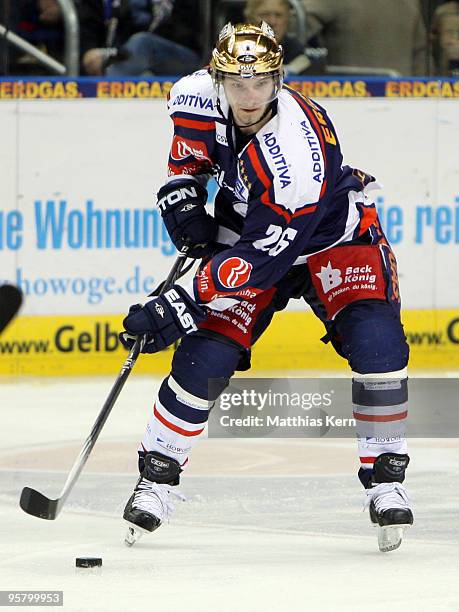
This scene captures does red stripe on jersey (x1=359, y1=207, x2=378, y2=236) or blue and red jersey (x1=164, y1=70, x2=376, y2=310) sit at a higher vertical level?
blue and red jersey (x1=164, y1=70, x2=376, y2=310)

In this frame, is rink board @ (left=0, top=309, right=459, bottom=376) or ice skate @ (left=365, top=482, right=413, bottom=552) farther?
rink board @ (left=0, top=309, right=459, bottom=376)

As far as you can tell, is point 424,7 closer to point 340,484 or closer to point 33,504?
point 340,484

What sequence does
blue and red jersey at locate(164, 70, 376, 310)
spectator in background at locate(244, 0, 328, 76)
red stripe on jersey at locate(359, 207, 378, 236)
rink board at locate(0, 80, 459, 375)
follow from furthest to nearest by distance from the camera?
spectator in background at locate(244, 0, 328, 76) < rink board at locate(0, 80, 459, 375) < red stripe on jersey at locate(359, 207, 378, 236) < blue and red jersey at locate(164, 70, 376, 310)

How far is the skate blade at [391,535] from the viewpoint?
161 inches

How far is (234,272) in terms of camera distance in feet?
13.2

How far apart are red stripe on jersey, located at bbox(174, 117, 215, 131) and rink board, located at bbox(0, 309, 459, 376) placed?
2.74m

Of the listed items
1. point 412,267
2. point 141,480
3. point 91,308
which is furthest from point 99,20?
point 141,480

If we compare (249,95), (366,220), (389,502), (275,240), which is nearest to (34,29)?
(366,220)

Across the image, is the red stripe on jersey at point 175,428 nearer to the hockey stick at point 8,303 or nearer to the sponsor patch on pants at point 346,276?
the sponsor patch on pants at point 346,276

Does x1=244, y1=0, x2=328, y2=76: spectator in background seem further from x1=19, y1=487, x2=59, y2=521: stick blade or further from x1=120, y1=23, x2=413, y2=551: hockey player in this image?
x1=19, y1=487, x2=59, y2=521: stick blade

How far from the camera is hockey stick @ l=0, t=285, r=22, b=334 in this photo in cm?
297

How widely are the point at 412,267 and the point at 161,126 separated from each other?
1.27 metres

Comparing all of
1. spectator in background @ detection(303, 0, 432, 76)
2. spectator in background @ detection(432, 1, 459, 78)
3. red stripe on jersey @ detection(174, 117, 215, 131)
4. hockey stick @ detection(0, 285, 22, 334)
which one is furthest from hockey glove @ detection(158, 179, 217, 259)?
spectator in background @ detection(432, 1, 459, 78)

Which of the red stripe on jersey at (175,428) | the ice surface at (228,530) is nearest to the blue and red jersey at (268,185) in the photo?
the red stripe on jersey at (175,428)
